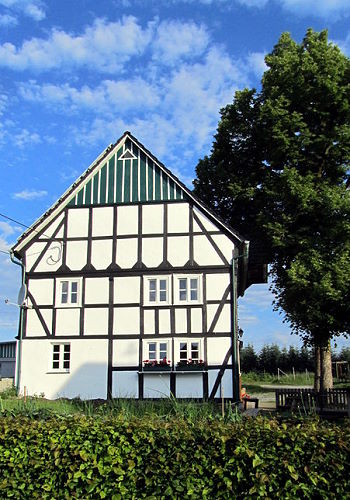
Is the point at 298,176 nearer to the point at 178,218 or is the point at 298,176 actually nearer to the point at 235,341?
the point at 178,218

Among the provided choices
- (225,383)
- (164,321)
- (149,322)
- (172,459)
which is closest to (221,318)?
(164,321)

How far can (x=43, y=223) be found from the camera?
67.2ft

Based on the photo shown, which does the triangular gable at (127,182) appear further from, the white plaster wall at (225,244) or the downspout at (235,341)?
the downspout at (235,341)

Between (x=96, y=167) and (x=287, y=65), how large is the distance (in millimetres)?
9886

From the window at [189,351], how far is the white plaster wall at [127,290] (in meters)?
2.40

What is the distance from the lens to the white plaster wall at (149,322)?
18.9 m

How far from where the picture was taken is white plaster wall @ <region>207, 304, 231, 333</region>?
728 inches

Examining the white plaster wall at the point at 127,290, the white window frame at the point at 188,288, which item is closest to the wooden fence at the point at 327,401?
the white window frame at the point at 188,288

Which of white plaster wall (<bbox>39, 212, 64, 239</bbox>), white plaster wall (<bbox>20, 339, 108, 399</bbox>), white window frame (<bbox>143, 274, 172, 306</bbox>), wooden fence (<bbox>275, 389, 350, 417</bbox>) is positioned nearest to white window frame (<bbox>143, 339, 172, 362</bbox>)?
white window frame (<bbox>143, 274, 172, 306</bbox>)

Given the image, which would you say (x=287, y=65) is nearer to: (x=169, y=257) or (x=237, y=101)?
(x=237, y=101)

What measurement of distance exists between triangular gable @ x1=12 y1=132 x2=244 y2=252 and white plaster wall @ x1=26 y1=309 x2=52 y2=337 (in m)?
2.61

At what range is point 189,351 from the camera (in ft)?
60.6

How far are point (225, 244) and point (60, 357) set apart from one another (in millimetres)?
7375

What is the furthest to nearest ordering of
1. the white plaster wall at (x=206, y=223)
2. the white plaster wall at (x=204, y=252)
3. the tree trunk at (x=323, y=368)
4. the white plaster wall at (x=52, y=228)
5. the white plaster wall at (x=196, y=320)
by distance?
1. the tree trunk at (x=323, y=368)
2. the white plaster wall at (x=52, y=228)
3. the white plaster wall at (x=206, y=223)
4. the white plaster wall at (x=204, y=252)
5. the white plaster wall at (x=196, y=320)
